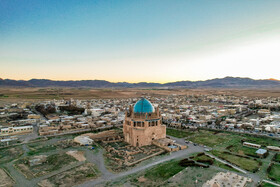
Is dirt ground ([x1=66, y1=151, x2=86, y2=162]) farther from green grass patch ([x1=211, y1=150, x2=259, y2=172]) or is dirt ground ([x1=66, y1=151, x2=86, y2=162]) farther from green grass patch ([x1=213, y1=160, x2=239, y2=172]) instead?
green grass patch ([x1=211, y1=150, x2=259, y2=172])

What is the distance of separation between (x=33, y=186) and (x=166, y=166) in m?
18.7

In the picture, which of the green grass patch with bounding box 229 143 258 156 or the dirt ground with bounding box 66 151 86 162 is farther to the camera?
the green grass patch with bounding box 229 143 258 156

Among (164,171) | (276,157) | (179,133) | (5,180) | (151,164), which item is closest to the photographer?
(5,180)

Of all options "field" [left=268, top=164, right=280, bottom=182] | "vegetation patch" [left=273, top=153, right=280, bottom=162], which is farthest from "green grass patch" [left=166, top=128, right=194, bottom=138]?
"field" [left=268, top=164, right=280, bottom=182]

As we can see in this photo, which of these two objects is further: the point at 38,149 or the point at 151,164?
the point at 38,149

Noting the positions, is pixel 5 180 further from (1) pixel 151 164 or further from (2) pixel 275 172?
(2) pixel 275 172

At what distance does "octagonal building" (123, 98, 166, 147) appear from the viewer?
4088 centimetres

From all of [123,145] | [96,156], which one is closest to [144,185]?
[96,156]

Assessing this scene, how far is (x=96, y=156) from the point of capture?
113 feet

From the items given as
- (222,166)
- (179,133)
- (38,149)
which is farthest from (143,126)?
(38,149)

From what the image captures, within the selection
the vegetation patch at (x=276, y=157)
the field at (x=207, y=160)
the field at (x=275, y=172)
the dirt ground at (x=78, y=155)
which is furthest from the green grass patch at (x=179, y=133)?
the dirt ground at (x=78, y=155)

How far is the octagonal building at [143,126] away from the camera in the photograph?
134ft

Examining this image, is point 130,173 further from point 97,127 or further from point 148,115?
point 97,127

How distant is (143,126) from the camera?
42062mm
